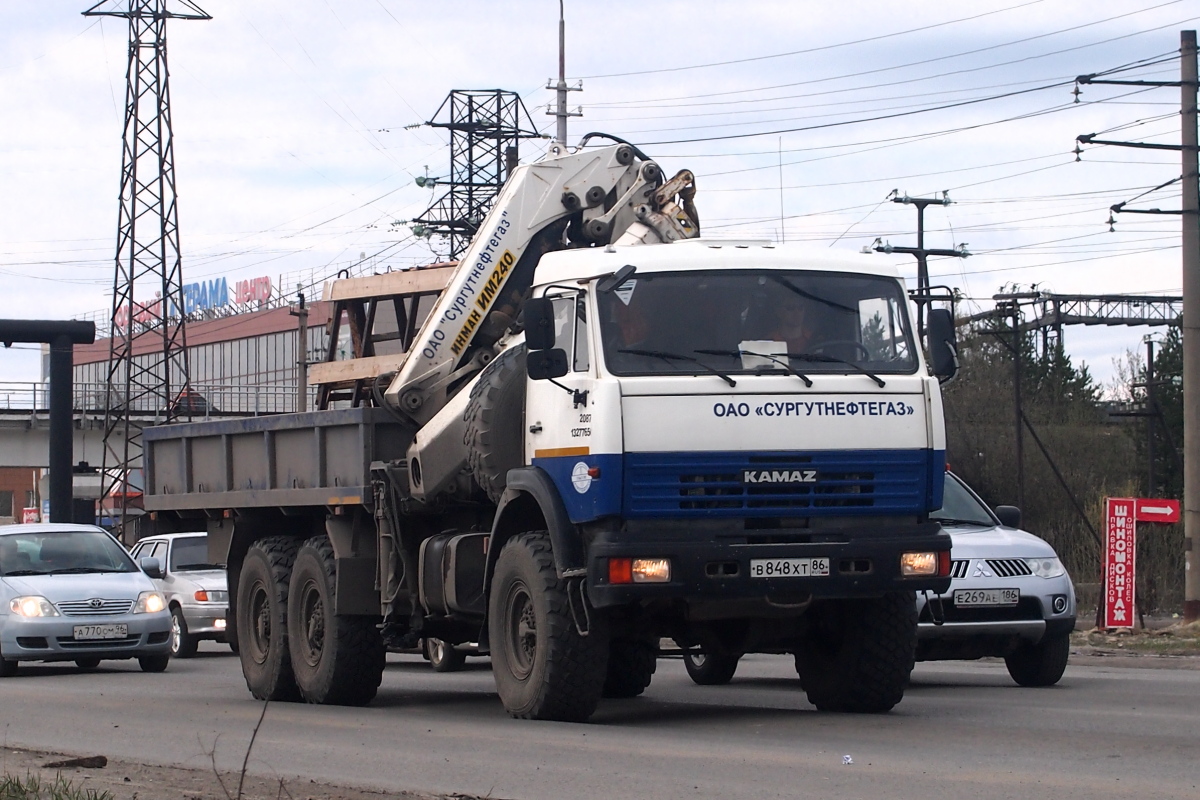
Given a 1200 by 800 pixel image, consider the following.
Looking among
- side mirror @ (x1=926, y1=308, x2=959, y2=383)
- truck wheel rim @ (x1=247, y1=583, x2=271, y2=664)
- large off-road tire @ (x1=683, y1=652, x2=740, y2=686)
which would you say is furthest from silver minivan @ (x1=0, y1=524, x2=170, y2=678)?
side mirror @ (x1=926, y1=308, x2=959, y2=383)

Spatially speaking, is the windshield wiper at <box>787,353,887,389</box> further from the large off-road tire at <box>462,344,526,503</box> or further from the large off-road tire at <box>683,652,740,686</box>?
the large off-road tire at <box>683,652,740,686</box>

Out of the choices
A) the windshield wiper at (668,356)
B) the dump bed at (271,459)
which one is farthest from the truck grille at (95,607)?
the windshield wiper at (668,356)

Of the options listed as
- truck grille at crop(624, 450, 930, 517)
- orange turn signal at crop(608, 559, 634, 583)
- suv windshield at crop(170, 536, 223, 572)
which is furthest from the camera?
suv windshield at crop(170, 536, 223, 572)

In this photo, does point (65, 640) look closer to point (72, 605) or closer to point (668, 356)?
point (72, 605)

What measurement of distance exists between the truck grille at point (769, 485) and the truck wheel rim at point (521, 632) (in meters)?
1.15

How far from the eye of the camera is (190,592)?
75.6 ft

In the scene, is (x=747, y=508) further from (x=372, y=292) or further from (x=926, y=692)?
(x=372, y=292)

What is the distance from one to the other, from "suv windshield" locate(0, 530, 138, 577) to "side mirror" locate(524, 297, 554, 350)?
10.1 meters

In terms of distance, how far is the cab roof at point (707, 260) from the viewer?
34.3 ft

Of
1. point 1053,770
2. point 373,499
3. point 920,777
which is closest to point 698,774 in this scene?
point 920,777

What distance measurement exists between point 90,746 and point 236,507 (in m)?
4.36

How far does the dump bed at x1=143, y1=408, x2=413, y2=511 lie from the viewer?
12.6m

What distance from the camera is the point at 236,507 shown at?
14469mm

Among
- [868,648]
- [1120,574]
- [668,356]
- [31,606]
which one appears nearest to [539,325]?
[668,356]
